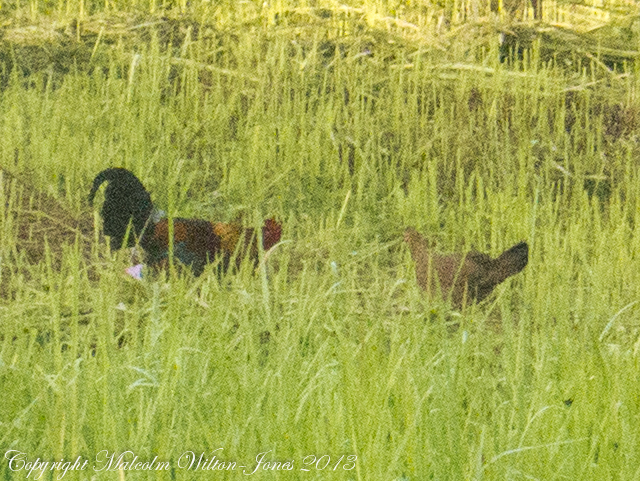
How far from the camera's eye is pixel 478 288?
12.5 ft

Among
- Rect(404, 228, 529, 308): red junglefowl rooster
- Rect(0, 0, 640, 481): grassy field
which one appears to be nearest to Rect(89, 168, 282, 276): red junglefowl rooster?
Rect(0, 0, 640, 481): grassy field

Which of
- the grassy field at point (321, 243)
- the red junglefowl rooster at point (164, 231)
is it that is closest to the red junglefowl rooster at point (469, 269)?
the grassy field at point (321, 243)

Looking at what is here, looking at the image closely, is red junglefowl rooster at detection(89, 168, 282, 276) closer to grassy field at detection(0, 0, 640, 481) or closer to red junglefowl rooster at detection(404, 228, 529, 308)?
grassy field at detection(0, 0, 640, 481)

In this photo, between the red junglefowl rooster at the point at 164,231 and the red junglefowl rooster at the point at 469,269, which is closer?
the red junglefowl rooster at the point at 469,269

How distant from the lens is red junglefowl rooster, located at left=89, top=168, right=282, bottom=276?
397cm

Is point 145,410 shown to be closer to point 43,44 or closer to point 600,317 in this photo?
point 600,317

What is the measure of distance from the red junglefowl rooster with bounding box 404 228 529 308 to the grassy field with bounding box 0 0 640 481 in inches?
Result: 4.7

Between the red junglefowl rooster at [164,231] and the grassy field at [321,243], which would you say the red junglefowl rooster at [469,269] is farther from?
the red junglefowl rooster at [164,231]

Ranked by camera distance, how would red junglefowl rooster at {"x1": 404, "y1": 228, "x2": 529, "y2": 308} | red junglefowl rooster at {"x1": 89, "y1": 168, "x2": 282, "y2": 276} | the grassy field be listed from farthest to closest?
red junglefowl rooster at {"x1": 89, "y1": 168, "x2": 282, "y2": 276}
red junglefowl rooster at {"x1": 404, "y1": 228, "x2": 529, "y2": 308}
the grassy field

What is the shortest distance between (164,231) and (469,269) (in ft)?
4.15

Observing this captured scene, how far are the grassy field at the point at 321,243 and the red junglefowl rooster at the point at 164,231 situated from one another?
101mm

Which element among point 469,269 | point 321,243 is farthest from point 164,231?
point 469,269

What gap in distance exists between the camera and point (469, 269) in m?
3.75

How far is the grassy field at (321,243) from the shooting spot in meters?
2.18
